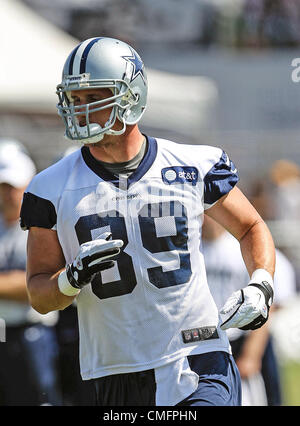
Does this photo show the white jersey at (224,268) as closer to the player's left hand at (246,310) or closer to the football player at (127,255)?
the football player at (127,255)

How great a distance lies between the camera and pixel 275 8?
15.2 m

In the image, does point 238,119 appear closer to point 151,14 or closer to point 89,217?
point 151,14

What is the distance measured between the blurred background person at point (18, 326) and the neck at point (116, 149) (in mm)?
2051

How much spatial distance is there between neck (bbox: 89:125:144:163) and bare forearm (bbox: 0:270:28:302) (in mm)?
2044

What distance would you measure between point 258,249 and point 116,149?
67 centimetres

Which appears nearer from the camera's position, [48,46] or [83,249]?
[83,249]

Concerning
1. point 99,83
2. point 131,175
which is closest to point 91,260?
point 131,175

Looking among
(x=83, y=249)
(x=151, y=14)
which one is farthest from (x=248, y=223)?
(x=151, y=14)

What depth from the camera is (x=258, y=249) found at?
11.4ft

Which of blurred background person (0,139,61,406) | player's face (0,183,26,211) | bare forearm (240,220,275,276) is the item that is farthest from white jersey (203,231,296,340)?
bare forearm (240,220,275,276)
